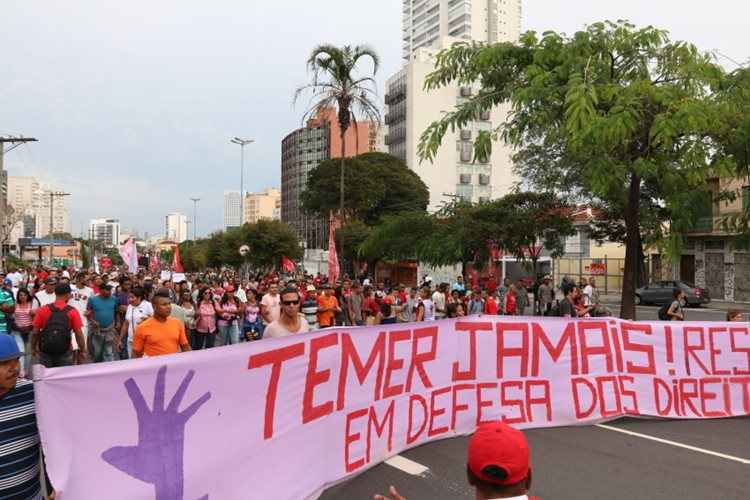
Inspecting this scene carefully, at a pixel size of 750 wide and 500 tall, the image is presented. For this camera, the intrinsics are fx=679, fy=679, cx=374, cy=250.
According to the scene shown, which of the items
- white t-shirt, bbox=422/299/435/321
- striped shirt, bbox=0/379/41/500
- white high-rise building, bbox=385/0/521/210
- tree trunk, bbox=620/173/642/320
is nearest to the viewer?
striped shirt, bbox=0/379/41/500

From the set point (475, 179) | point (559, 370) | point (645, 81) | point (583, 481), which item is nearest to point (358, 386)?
point (583, 481)

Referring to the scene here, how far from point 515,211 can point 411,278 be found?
34380 millimetres

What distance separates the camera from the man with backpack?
7379mm

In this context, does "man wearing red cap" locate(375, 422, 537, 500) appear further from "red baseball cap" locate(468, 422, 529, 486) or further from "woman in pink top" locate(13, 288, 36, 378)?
"woman in pink top" locate(13, 288, 36, 378)

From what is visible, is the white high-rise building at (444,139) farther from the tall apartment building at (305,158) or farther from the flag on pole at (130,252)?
the flag on pole at (130,252)

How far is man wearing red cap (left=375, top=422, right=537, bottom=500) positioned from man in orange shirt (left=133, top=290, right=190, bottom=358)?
15.0 ft

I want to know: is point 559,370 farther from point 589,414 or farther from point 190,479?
point 190,479

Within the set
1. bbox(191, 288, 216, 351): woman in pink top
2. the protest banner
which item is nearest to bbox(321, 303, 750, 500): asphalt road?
the protest banner

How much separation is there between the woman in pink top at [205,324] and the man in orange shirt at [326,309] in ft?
6.50

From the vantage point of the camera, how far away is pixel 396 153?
85.2m

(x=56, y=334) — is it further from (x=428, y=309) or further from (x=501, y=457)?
(x=428, y=309)

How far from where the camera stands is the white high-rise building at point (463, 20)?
111688mm

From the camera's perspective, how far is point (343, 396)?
572 cm

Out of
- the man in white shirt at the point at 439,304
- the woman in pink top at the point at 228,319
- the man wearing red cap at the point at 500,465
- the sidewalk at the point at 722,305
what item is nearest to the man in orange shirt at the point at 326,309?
the woman in pink top at the point at 228,319
